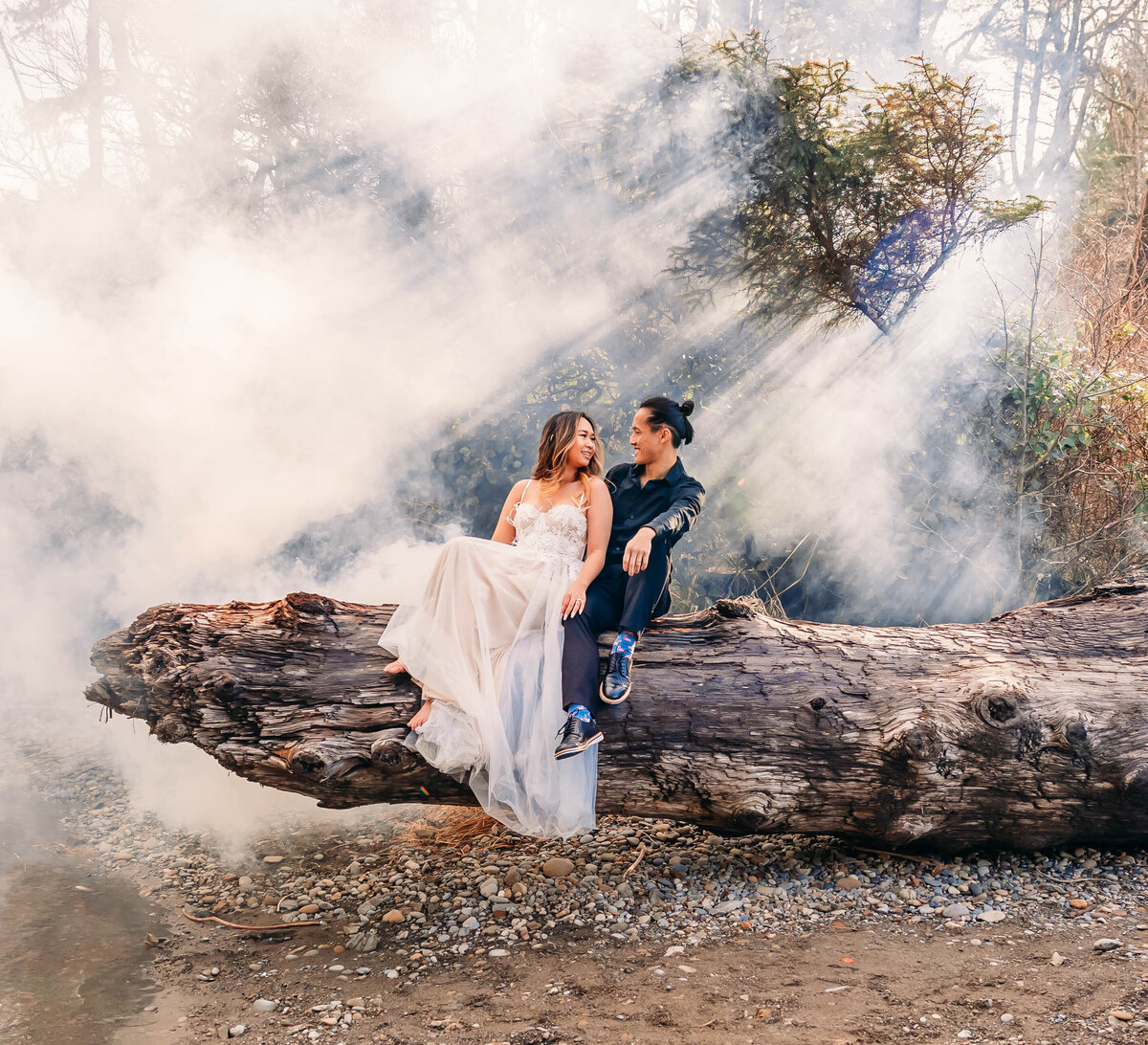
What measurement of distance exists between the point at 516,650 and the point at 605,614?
512 millimetres

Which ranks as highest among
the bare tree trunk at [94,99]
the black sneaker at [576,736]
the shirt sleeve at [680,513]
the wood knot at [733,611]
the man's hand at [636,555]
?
the bare tree trunk at [94,99]

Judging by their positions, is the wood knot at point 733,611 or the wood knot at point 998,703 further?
the wood knot at point 733,611

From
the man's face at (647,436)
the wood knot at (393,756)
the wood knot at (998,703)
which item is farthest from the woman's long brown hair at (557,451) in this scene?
the wood knot at (998,703)

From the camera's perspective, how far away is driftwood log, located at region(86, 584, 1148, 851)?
3645 millimetres

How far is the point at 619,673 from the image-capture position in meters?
3.67

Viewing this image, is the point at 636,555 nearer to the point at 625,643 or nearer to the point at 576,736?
the point at 625,643

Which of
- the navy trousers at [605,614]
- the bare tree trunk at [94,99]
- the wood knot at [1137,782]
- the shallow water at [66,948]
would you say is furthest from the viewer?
the bare tree trunk at [94,99]

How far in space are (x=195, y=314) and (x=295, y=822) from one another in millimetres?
5105

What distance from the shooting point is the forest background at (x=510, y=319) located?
275 inches

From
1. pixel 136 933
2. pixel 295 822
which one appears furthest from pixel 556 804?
pixel 295 822

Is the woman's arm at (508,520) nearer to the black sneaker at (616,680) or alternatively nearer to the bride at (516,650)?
the bride at (516,650)

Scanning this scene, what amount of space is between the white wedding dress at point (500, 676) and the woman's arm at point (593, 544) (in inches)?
2.8

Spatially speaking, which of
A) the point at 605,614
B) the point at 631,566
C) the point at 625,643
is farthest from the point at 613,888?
the point at 631,566

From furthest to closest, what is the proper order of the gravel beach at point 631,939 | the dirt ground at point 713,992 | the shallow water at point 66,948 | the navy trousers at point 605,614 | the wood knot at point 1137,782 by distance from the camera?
1. the wood knot at point 1137,782
2. the navy trousers at point 605,614
3. the shallow water at point 66,948
4. the gravel beach at point 631,939
5. the dirt ground at point 713,992
